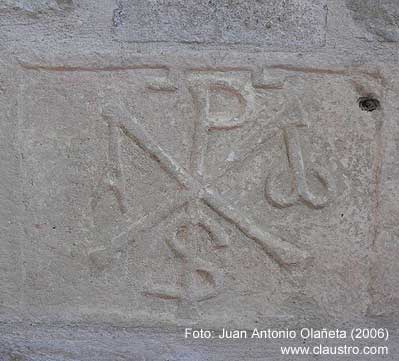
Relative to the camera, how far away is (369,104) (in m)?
1.04

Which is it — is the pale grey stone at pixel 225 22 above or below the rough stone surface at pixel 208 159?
above

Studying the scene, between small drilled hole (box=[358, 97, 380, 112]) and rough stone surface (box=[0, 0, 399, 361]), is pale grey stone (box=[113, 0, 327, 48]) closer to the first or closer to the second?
rough stone surface (box=[0, 0, 399, 361])

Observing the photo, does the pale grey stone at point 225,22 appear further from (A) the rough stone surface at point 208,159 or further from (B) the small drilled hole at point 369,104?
(B) the small drilled hole at point 369,104

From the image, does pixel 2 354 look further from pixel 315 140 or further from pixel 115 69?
→ pixel 315 140

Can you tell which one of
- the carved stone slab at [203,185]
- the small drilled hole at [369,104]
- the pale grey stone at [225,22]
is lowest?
the carved stone slab at [203,185]

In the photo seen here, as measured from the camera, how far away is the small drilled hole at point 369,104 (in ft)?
3.39

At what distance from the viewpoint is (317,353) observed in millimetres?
1063

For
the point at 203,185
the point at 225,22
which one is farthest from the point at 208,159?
the point at 225,22

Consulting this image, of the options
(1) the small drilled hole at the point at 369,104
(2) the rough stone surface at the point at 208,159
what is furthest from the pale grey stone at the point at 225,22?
(1) the small drilled hole at the point at 369,104

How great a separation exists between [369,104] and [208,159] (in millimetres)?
294

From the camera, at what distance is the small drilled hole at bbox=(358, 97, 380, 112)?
1.03 metres

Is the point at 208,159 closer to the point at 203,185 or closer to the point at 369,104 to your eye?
the point at 203,185

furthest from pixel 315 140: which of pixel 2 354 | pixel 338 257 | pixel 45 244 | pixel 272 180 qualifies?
pixel 2 354

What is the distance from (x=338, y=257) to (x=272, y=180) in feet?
0.58
